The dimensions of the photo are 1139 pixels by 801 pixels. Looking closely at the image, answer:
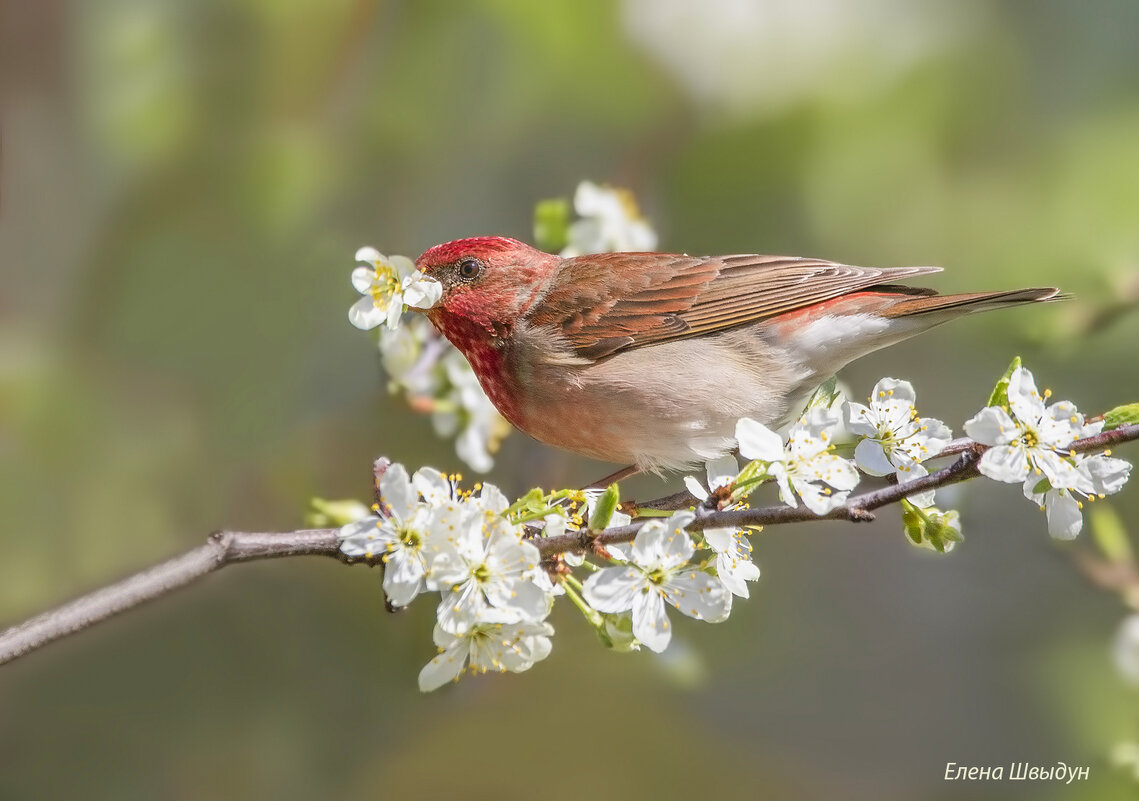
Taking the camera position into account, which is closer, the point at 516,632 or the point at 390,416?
the point at 516,632

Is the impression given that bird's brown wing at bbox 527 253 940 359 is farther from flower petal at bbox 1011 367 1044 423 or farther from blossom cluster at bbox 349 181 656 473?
flower petal at bbox 1011 367 1044 423

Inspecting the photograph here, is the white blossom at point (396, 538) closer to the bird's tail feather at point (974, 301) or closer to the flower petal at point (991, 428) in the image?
the flower petal at point (991, 428)

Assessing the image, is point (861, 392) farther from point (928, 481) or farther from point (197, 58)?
point (197, 58)

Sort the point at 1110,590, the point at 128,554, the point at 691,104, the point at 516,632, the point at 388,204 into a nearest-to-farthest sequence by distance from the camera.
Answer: the point at 516,632
the point at 1110,590
the point at 128,554
the point at 691,104
the point at 388,204

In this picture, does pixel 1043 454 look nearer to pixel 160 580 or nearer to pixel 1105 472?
pixel 1105 472

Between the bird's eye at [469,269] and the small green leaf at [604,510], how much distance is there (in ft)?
4.70

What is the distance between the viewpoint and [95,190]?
520 cm

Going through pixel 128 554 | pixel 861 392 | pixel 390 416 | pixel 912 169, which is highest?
pixel 912 169

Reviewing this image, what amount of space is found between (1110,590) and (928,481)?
2.04 m

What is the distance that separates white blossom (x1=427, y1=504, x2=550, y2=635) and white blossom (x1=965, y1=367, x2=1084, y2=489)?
858 mm

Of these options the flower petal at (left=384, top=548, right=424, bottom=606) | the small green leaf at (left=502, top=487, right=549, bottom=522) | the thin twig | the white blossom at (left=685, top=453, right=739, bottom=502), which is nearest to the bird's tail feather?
the white blossom at (left=685, top=453, right=739, bottom=502)

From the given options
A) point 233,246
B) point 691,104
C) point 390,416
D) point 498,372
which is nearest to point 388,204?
point 233,246

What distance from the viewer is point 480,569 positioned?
6.88ft

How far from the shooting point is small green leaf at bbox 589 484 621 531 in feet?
6.59
